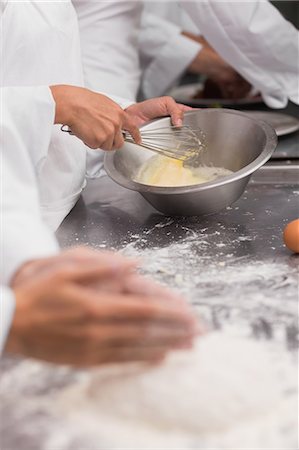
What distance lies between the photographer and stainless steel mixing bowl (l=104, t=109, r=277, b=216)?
4.43 ft

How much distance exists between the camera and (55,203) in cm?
146

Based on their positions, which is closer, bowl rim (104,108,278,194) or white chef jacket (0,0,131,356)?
white chef jacket (0,0,131,356)

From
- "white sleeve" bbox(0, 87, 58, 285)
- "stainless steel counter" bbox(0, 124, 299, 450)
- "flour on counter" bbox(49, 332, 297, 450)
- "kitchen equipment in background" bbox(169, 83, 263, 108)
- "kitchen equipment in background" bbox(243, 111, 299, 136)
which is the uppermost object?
"white sleeve" bbox(0, 87, 58, 285)

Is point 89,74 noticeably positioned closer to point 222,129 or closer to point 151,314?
point 222,129

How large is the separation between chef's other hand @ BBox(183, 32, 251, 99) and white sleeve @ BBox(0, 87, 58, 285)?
1.16 m

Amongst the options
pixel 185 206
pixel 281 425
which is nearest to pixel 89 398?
pixel 281 425

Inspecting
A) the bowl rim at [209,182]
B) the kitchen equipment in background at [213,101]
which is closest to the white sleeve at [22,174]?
the bowl rim at [209,182]

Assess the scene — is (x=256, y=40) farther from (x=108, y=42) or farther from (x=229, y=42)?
(x=108, y=42)

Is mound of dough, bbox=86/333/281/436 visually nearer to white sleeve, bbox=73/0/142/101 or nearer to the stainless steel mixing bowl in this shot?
the stainless steel mixing bowl

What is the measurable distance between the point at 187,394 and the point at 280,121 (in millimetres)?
1264

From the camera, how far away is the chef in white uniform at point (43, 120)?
3.18 ft

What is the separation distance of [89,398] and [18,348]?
101 mm

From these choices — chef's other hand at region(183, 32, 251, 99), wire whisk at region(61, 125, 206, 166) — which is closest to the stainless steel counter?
wire whisk at region(61, 125, 206, 166)

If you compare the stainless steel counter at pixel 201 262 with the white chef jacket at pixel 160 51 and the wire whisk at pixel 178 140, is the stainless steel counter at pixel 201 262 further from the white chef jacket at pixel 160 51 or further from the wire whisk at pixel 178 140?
the white chef jacket at pixel 160 51
